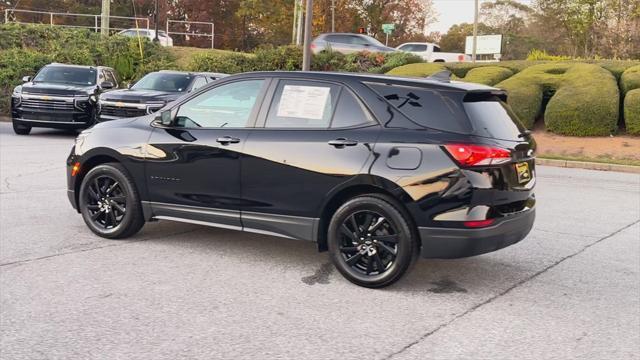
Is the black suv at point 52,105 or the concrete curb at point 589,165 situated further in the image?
the black suv at point 52,105

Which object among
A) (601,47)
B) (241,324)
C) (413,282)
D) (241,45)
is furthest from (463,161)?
(241,45)

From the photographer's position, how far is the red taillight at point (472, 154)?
15.1 ft

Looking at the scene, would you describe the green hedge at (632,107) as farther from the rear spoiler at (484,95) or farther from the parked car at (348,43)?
the rear spoiler at (484,95)

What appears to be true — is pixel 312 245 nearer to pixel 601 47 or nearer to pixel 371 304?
pixel 371 304

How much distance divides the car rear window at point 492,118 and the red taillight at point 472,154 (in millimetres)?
148

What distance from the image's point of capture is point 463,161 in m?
4.61

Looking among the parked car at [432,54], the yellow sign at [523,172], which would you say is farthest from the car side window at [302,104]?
the parked car at [432,54]

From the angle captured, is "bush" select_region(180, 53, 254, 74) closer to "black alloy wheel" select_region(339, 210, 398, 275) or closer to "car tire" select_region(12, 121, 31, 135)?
"car tire" select_region(12, 121, 31, 135)

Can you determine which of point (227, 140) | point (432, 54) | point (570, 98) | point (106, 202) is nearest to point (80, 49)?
point (432, 54)

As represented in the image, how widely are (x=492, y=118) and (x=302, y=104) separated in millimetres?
1536

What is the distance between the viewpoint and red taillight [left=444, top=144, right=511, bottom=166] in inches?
182

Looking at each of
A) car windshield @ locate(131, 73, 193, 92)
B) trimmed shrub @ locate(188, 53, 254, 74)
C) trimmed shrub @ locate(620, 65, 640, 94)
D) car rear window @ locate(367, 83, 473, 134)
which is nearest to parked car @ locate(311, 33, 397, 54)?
trimmed shrub @ locate(188, 53, 254, 74)

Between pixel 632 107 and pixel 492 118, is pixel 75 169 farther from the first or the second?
pixel 632 107

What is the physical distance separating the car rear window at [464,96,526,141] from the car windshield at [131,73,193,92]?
1192 centimetres
